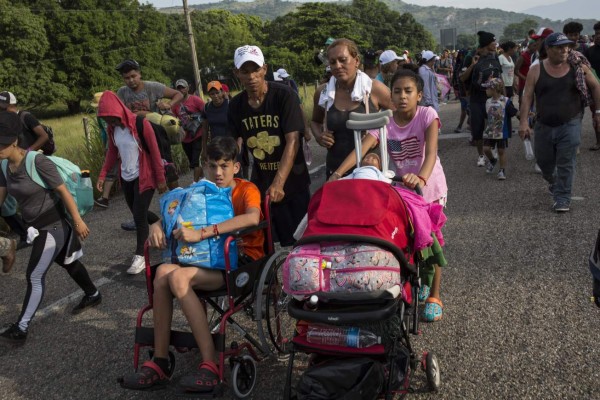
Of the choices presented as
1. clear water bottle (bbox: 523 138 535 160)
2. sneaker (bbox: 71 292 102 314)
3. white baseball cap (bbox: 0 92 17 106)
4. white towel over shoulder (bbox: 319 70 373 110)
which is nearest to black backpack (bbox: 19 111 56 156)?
white baseball cap (bbox: 0 92 17 106)

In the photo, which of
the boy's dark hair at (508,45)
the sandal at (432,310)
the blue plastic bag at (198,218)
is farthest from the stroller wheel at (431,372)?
the boy's dark hair at (508,45)

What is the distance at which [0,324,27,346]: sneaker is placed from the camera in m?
4.11

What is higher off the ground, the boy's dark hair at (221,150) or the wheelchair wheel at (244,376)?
the boy's dark hair at (221,150)

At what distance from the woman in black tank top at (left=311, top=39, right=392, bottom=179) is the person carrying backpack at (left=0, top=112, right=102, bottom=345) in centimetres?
209

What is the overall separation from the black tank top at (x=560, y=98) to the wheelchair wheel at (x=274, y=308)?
3754 millimetres

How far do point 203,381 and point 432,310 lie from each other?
5.88ft

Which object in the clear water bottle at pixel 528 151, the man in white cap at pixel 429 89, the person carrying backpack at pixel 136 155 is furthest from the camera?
the man in white cap at pixel 429 89

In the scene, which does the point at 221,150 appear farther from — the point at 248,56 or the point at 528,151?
the point at 528,151

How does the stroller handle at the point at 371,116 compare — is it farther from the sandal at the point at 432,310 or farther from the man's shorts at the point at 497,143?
the man's shorts at the point at 497,143

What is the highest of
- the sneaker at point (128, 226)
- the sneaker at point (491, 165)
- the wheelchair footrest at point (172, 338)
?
the wheelchair footrest at point (172, 338)

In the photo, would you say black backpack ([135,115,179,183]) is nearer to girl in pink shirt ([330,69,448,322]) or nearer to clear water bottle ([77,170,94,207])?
clear water bottle ([77,170,94,207])

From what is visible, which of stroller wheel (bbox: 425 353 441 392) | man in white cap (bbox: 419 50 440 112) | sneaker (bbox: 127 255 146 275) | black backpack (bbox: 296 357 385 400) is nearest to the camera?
black backpack (bbox: 296 357 385 400)

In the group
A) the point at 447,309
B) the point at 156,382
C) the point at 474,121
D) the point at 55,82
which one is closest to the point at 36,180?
the point at 156,382

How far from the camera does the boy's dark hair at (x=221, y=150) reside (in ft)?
11.7
